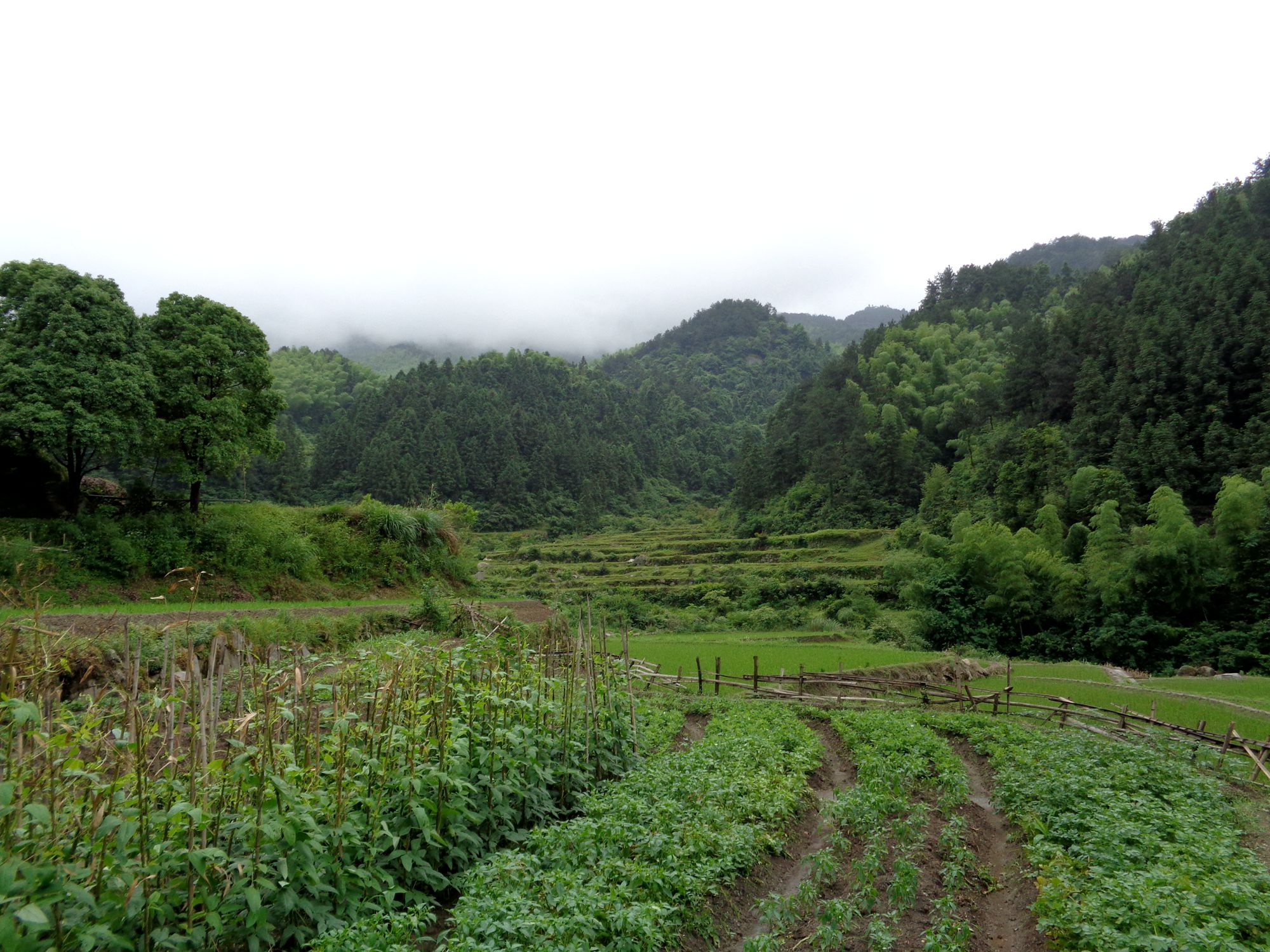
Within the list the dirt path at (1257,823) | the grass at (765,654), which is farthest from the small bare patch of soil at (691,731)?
the dirt path at (1257,823)

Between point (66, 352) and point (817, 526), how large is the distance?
2099 inches

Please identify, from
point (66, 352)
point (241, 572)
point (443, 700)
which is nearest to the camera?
point (443, 700)

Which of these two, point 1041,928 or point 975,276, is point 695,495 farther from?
point 1041,928

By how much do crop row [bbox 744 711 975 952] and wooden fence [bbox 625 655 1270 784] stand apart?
18.0ft

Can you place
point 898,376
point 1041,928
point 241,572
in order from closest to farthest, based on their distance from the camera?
point 1041,928
point 241,572
point 898,376

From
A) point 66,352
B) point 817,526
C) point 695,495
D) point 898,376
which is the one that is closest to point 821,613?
point 817,526

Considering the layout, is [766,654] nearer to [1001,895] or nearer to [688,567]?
[1001,895]

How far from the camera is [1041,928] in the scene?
570 cm

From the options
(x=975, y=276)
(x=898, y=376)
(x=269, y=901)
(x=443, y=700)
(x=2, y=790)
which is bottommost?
(x=269, y=901)

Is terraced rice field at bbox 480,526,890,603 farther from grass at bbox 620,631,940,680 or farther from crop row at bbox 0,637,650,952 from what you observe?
crop row at bbox 0,637,650,952

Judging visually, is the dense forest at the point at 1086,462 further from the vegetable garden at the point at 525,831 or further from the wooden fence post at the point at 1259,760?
the vegetable garden at the point at 525,831

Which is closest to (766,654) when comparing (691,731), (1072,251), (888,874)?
(691,731)

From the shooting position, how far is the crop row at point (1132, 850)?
17.0ft

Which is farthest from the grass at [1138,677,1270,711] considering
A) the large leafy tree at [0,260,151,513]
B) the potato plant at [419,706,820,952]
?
the large leafy tree at [0,260,151,513]
